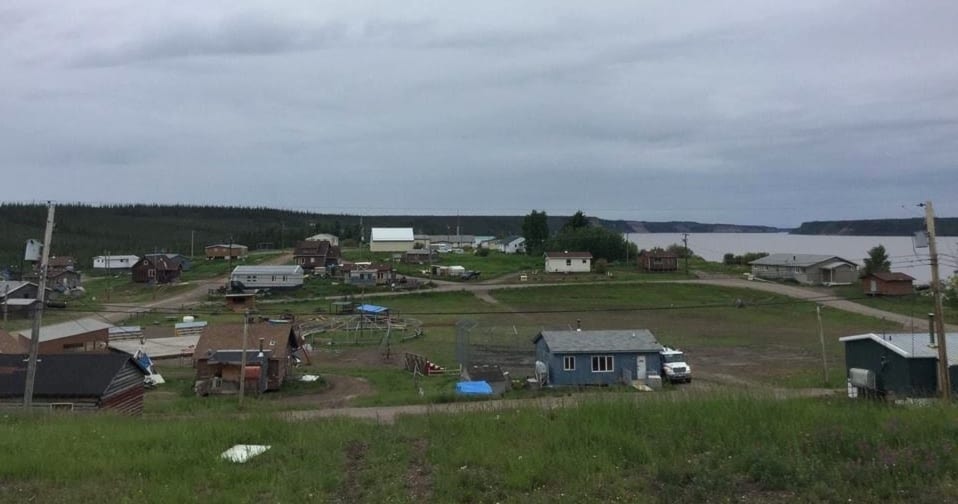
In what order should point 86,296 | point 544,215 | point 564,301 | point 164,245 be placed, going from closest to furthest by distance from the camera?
point 564,301 < point 86,296 < point 544,215 < point 164,245

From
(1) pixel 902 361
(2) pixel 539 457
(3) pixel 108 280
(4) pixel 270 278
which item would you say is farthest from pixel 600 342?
(3) pixel 108 280

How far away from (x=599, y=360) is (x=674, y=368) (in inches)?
119

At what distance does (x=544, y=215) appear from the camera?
12062cm

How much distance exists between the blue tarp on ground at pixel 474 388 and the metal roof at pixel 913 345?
11075 mm

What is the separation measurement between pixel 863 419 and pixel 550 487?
4858 mm

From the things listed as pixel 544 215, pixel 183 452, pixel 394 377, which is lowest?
pixel 394 377

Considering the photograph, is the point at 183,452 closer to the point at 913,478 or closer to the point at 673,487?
the point at 673,487

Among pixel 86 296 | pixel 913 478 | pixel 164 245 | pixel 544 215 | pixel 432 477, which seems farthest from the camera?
pixel 164 245

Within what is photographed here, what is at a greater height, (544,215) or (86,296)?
(544,215)

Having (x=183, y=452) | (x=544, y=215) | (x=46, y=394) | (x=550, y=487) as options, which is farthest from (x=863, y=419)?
(x=544, y=215)

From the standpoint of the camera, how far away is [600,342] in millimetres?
28016

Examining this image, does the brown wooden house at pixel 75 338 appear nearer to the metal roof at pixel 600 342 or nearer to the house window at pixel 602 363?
the metal roof at pixel 600 342

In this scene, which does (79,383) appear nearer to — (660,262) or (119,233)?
(660,262)

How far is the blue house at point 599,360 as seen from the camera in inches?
1069
